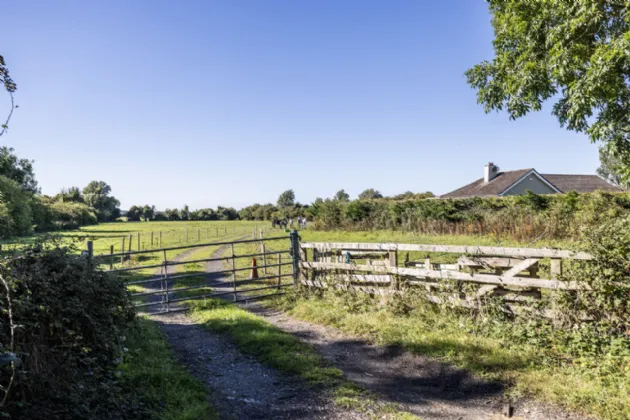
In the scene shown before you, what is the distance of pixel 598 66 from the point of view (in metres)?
8.68

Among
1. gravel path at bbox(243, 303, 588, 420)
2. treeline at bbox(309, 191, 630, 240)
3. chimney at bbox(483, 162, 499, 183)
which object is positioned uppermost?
chimney at bbox(483, 162, 499, 183)

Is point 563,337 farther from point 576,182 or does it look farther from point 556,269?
point 576,182

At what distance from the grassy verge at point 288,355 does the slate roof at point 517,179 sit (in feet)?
103

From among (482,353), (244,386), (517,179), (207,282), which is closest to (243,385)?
(244,386)

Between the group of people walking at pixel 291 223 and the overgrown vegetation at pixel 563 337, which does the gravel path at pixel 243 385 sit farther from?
the group of people walking at pixel 291 223

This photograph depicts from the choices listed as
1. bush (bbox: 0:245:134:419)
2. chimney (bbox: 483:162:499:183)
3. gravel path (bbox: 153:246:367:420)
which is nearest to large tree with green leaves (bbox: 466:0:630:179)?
gravel path (bbox: 153:246:367:420)

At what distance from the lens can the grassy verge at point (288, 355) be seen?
4590 millimetres

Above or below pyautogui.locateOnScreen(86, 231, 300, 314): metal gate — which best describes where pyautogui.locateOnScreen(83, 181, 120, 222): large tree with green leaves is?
above

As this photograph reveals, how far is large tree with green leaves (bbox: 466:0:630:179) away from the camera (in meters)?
8.91

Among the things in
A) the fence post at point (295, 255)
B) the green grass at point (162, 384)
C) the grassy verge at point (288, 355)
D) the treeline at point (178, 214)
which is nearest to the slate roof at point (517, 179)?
the fence post at point (295, 255)

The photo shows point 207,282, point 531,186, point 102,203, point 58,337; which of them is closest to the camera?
point 58,337

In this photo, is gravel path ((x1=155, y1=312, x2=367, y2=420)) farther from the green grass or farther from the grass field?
the grass field

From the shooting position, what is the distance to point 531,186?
118 ft

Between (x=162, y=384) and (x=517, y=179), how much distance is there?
36378mm
